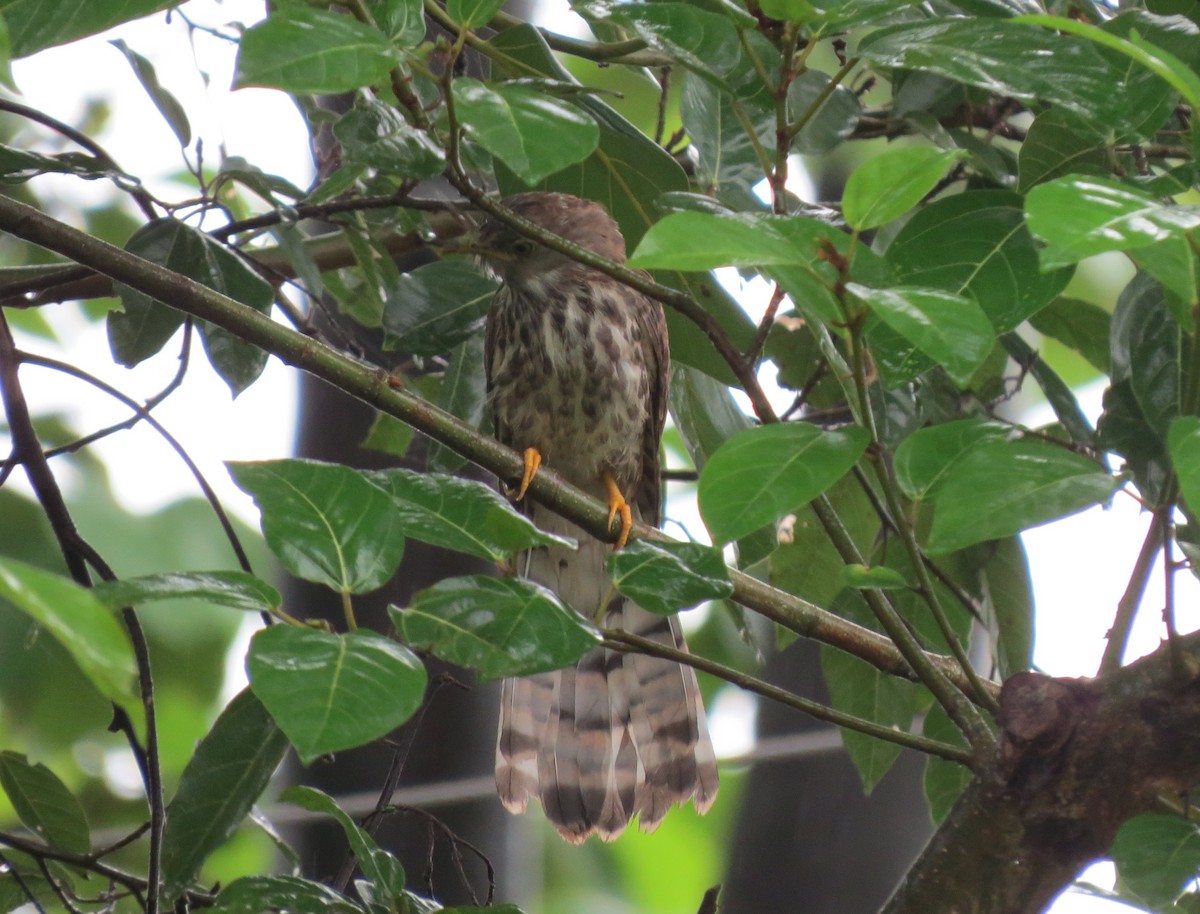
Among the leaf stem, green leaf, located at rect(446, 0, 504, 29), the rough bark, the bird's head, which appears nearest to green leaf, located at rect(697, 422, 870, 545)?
the leaf stem

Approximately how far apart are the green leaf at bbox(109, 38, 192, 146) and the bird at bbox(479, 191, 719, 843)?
72cm

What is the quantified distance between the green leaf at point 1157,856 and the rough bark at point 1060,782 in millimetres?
165

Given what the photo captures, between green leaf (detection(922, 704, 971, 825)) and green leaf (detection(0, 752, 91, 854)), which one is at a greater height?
green leaf (detection(922, 704, 971, 825))

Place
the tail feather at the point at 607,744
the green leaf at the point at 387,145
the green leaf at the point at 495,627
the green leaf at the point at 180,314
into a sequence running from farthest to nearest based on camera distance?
the tail feather at the point at 607,744 < the green leaf at the point at 180,314 < the green leaf at the point at 387,145 < the green leaf at the point at 495,627

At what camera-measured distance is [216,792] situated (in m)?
1.42

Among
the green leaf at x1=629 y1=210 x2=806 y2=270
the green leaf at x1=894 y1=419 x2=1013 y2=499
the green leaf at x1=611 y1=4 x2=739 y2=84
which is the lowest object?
the green leaf at x1=629 y1=210 x2=806 y2=270

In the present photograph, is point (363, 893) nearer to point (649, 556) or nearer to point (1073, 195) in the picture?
point (649, 556)

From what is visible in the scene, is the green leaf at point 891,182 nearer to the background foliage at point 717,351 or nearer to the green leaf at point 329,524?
the background foliage at point 717,351

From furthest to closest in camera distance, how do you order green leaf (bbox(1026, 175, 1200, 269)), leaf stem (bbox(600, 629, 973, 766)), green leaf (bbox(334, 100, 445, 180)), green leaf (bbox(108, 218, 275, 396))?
green leaf (bbox(108, 218, 275, 396)) → green leaf (bbox(334, 100, 445, 180)) → leaf stem (bbox(600, 629, 973, 766)) → green leaf (bbox(1026, 175, 1200, 269))

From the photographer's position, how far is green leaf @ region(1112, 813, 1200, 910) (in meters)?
1.23

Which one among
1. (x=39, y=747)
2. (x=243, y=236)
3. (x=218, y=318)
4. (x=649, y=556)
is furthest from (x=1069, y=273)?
(x=39, y=747)

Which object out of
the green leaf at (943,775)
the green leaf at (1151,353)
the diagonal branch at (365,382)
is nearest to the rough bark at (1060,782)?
the diagonal branch at (365,382)

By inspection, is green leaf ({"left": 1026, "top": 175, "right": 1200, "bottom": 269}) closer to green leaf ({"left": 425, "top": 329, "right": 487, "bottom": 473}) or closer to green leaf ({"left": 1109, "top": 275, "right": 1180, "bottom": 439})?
green leaf ({"left": 1109, "top": 275, "right": 1180, "bottom": 439})

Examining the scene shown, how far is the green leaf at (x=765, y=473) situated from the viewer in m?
1.05
